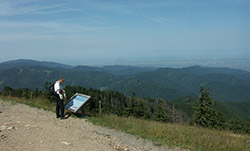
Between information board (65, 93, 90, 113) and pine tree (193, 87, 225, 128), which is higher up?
information board (65, 93, 90, 113)

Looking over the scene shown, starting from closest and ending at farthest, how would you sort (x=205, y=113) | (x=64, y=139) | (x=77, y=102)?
(x=64, y=139)
(x=77, y=102)
(x=205, y=113)

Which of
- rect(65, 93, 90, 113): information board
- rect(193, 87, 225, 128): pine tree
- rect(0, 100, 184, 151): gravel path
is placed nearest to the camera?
rect(0, 100, 184, 151): gravel path

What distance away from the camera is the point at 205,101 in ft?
118

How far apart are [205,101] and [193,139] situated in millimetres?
30320

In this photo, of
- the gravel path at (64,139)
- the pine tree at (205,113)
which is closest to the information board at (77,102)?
the gravel path at (64,139)

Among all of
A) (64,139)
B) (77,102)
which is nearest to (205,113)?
(77,102)

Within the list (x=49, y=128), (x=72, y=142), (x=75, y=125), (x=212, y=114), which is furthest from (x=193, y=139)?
(x=212, y=114)

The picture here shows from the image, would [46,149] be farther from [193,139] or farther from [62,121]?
[193,139]

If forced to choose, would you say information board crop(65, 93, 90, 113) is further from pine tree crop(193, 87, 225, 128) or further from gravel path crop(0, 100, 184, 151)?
pine tree crop(193, 87, 225, 128)

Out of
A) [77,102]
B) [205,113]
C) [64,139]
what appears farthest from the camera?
[205,113]

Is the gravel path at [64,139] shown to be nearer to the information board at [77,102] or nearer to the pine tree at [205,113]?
the information board at [77,102]

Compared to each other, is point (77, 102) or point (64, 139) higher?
point (77, 102)

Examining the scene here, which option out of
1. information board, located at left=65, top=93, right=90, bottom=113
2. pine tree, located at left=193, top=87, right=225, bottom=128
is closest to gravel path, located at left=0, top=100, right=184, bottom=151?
information board, located at left=65, top=93, right=90, bottom=113

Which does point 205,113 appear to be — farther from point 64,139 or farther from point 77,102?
point 64,139
